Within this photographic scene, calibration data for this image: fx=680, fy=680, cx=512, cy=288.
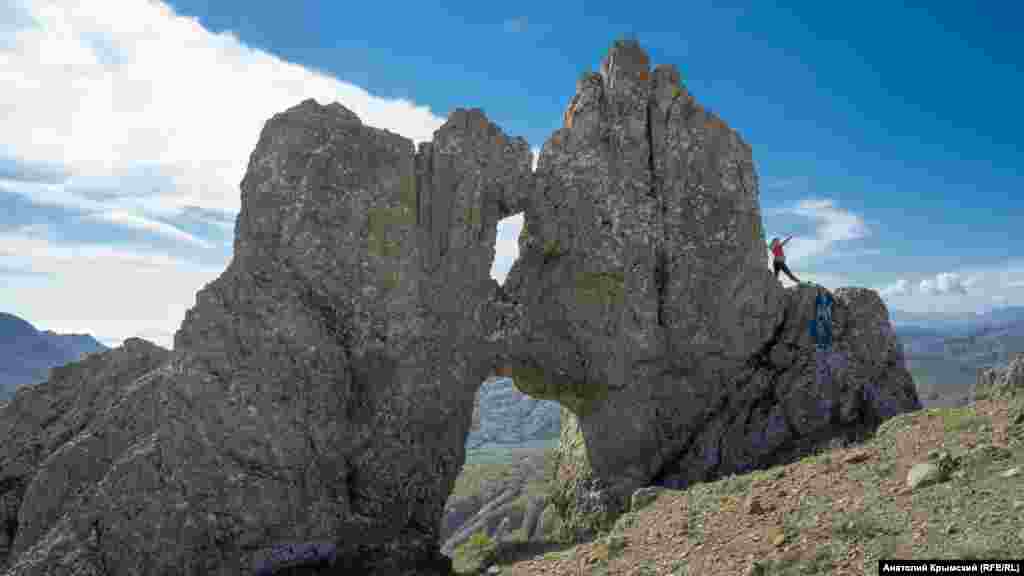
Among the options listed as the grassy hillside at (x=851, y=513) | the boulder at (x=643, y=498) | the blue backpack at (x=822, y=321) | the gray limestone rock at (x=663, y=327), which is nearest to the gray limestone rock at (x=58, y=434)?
the gray limestone rock at (x=663, y=327)

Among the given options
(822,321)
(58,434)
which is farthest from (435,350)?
(58,434)

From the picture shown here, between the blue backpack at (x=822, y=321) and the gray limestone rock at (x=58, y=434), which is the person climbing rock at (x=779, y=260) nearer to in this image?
the blue backpack at (x=822, y=321)

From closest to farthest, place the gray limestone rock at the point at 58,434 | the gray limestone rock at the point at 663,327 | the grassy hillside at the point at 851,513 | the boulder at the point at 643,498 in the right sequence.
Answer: the grassy hillside at the point at 851,513 < the boulder at the point at 643,498 < the gray limestone rock at the point at 58,434 < the gray limestone rock at the point at 663,327

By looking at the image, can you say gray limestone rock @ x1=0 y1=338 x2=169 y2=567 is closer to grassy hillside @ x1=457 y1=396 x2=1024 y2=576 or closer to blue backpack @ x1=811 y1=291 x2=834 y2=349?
grassy hillside @ x1=457 y1=396 x2=1024 y2=576

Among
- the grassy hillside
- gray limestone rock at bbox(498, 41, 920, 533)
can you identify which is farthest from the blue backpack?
the grassy hillside

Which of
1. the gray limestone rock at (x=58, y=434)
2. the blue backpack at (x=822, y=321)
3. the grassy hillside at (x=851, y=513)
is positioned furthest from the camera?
the blue backpack at (x=822, y=321)

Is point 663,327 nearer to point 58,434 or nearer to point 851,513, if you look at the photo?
point 851,513

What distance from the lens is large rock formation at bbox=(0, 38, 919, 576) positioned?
78.5 feet

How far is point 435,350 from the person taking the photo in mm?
27297

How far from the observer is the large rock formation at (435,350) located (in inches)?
942

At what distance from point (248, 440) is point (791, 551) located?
18195 mm

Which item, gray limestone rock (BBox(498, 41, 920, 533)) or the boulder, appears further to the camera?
gray limestone rock (BBox(498, 41, 920, 533))

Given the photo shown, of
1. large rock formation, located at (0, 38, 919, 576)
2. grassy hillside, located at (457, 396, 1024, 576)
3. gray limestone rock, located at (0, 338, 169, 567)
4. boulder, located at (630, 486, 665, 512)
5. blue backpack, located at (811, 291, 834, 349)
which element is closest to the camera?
grassy hillside, located at (457, 396, 1024, 576)

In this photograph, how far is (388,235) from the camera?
27.2 meters
